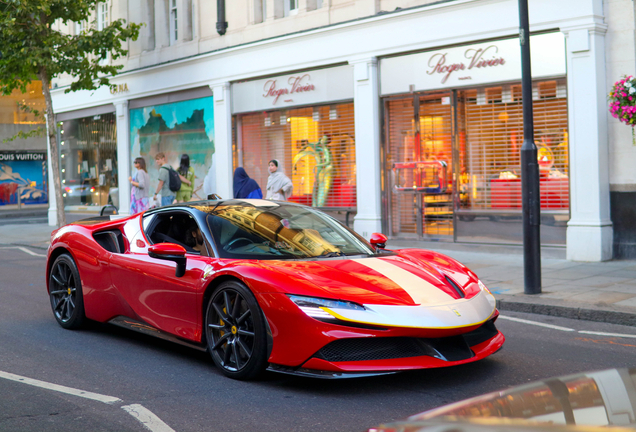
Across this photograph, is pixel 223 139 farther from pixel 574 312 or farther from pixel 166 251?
pixel 166 251

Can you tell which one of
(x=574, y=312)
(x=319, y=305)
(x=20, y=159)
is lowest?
(x=574, y=312)

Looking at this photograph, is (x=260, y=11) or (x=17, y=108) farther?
(x=17, y=108)

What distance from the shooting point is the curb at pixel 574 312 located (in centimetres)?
708

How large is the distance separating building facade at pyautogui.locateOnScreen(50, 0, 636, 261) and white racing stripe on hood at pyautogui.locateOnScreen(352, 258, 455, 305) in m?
7.33

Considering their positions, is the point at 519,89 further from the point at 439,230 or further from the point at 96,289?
the point at 96,289

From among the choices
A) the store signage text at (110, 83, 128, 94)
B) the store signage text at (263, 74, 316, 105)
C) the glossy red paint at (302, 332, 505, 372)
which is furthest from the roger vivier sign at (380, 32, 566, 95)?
the store signage text at (110, 83, 128, 94)

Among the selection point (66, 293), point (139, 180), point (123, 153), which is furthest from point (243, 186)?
point (123, 153)

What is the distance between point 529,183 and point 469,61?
5.40m

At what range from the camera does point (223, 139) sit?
1834 cm

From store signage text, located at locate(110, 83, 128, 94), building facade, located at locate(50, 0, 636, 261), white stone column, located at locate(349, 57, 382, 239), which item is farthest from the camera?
store signage text, located at locate(110, 83, 128, 94)

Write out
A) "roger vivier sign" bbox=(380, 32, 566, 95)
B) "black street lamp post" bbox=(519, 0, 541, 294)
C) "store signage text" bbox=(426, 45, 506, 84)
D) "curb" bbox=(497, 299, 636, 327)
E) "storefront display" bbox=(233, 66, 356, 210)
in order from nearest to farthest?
"curb" bbox=(497, 299, 636, 327)
"black street lamp post" bbox=(519, 0, 541, 294)
"roger vivier sign" bbox=(380, 32, 566, 95)
"store signage text" bbox=(426, 45, 506, 84)
"storefront display" bbox=(233, 66, 356, 210)

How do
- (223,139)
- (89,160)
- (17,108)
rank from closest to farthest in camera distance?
1. (223,139)
2. (89,160)
3. (17,108)

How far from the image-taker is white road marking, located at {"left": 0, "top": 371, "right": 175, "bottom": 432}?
155 inches

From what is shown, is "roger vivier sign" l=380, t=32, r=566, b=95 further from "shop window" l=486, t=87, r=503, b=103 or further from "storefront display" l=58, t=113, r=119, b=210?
"storefront display" l=58, t=113, r=119, b=210
